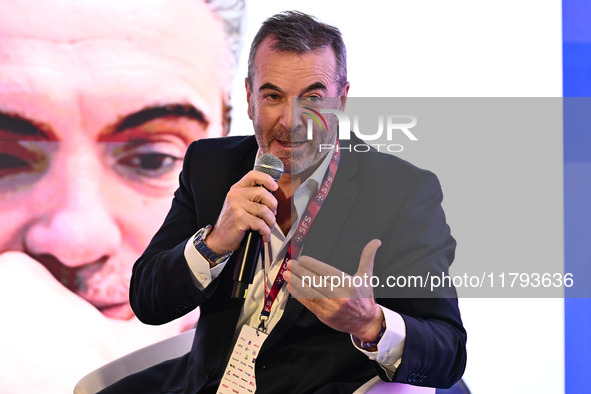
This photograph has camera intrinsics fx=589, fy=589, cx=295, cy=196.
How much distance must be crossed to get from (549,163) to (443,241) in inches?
24.2

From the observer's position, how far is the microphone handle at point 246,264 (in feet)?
4.42

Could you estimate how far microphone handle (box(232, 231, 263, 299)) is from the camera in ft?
4.42

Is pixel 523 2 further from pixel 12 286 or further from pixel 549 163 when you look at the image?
pixel 12 286

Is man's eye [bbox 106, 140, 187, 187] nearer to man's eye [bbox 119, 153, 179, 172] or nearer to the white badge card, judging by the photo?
man's eye [bbox 119, 153, 179, 172]

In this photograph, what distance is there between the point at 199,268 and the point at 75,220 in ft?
5.75

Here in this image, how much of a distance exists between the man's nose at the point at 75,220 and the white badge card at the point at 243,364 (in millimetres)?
1698

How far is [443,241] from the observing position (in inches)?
61.7

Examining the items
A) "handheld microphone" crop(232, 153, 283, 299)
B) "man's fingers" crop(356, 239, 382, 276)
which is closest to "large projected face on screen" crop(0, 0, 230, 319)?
"handheld microphone" crop(232, 153, 283, 299)

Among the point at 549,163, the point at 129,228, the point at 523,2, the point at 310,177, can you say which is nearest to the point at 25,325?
the point at 129,228

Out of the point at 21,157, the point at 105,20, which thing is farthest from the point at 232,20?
the point at 21,157

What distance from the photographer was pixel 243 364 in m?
1.62

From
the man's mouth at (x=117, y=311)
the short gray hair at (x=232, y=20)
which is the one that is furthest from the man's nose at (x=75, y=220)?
the short gray hair at (x=232, y=20)

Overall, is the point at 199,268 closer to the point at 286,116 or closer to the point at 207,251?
the point at 207,251

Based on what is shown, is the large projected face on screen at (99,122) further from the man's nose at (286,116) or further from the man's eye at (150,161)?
the man's nose at (286,116)
